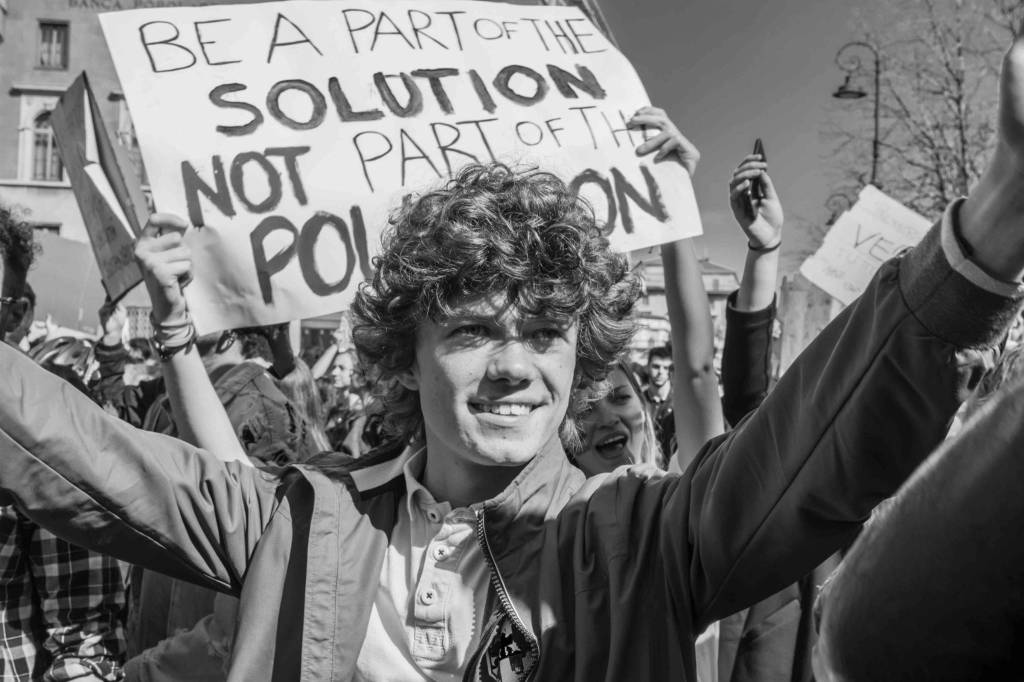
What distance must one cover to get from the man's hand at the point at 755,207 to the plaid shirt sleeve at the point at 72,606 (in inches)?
72.8

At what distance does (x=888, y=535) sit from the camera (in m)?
0.49

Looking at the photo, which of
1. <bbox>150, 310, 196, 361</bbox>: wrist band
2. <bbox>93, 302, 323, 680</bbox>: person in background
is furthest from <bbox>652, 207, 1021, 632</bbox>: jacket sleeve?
<bbox>93, 302, 323, 680</bbox>: person in background

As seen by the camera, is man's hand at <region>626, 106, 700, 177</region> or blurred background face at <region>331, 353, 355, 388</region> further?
blurred background face at <region>331, 353, 355, 388</region>

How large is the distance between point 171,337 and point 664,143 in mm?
1532

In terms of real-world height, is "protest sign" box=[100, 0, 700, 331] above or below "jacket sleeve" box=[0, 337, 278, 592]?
above

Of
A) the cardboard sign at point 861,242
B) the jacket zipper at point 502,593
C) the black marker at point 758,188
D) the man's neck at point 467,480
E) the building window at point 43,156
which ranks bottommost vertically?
the jacket zipper at point 502,593

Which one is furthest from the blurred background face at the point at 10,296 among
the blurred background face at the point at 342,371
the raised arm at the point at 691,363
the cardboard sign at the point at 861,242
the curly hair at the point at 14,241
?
the blurred background face at the point at 342,371

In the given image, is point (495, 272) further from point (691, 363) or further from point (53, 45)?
point (53, 45)

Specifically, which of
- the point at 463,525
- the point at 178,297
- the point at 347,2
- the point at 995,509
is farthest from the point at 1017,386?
the point at 347,2

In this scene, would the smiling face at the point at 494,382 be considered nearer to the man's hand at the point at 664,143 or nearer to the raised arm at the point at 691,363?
the raised arm at the point at 691,363

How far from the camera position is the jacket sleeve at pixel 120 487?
4.82ft

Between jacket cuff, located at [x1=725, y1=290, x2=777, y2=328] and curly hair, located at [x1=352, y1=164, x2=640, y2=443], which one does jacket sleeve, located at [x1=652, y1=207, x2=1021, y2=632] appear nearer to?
curly hair, located at [x1=352, y1=164, x2=640, y2=443]

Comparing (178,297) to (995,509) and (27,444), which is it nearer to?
(27,444)

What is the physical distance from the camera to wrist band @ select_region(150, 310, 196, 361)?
2035 millimetres
